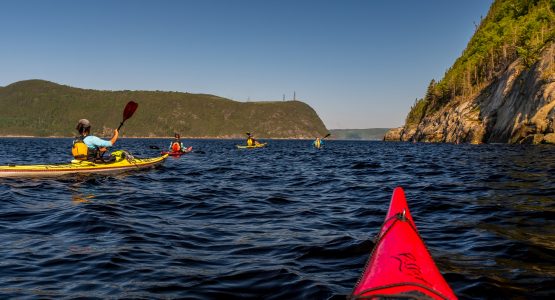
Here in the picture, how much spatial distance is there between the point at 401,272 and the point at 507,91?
64.9 metres

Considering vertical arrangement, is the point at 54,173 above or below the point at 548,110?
below

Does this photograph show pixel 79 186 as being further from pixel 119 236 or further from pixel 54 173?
pixel 119 236

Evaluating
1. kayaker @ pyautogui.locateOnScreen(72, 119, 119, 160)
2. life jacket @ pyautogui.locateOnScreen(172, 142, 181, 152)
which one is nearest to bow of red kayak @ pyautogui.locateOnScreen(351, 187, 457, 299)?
kayaker @ pyautogui.locateOnScreen(72, 119, 119, 160)

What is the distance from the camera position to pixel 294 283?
4523 millimetres

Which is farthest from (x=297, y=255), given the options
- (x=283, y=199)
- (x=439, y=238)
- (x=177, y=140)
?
(x=177, y=140)

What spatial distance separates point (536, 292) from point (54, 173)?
1447cm

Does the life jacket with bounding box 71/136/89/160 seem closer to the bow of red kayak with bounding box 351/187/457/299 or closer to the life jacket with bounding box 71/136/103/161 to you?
the life jacket with bounding box 71/136/103/161

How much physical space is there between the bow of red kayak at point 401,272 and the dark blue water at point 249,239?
2.65ft

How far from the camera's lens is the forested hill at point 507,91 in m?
45.9

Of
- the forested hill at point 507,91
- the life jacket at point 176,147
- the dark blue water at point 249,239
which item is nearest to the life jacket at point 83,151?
the dark blue water at point 249,239

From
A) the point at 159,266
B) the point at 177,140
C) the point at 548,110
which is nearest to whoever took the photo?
the point at 159,266

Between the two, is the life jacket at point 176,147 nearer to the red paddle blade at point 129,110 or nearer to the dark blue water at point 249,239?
the red paddle blade at point 129,110

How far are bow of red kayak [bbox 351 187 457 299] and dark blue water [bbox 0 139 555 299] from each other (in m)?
0.81

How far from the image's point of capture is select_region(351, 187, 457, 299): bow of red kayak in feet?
9.97
